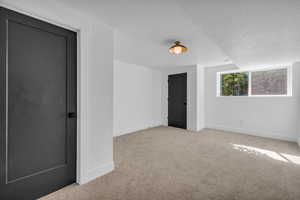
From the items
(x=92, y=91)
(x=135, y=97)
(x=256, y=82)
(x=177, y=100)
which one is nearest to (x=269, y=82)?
(x=256, y=82)

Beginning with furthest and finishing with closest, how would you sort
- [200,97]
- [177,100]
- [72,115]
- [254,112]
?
[177,100]
[200,97]
[254,112]
[72,115]

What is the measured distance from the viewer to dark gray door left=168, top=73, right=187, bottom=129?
5.00 meters

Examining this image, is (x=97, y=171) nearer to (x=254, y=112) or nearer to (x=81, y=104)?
(x=81, y=104)

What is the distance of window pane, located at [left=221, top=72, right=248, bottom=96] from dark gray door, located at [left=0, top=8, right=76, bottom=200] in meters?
4.77

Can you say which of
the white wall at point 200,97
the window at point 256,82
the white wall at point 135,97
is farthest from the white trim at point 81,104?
the window at point 256,82

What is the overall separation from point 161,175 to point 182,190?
0.40 m

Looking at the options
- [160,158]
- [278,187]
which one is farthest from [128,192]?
[278,187]

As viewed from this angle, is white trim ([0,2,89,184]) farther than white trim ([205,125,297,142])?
No

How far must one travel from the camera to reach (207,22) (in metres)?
1.59

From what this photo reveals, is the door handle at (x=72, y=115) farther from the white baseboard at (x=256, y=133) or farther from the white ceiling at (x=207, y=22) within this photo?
the white baseboard at (x=256, y=133)

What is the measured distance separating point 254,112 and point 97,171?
4573mm

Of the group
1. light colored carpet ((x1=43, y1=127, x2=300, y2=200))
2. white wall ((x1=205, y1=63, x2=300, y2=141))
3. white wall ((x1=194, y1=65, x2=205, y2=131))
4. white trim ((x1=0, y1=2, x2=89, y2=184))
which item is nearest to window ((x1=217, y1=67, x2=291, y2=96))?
white wall ((x1=205, y1=63, x2=300, y2=141))

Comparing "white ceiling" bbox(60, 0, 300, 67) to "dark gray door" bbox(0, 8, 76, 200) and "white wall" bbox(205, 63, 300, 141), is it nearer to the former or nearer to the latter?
"dark gray door" bbox(0, 8, 76, 200)

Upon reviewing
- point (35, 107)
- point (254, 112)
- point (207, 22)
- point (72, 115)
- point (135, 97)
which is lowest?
point (254, 112)
